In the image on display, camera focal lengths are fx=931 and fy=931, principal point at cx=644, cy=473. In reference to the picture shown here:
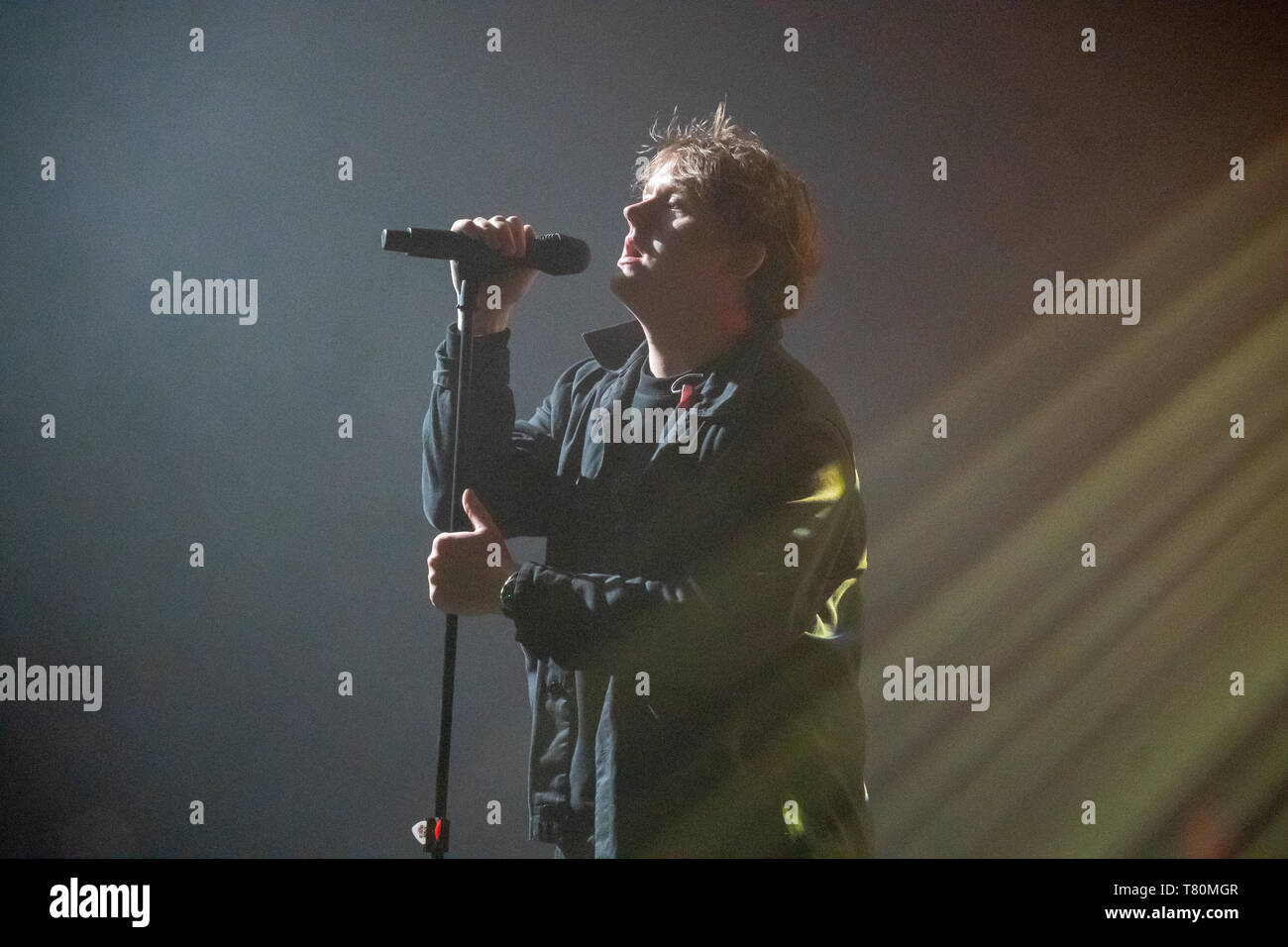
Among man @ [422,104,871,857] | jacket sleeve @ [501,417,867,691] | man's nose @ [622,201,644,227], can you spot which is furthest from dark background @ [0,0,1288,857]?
jacket sleeve @ [501,417,867,691]

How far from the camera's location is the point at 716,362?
1.65 m

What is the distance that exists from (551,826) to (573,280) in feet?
3.47

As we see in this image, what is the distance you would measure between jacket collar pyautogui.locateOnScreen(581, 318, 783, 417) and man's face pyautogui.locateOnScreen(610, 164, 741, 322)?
0.24 ft

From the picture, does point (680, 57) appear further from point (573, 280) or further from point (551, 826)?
point (551, 826)

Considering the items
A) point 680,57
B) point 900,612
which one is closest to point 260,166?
point 680,57

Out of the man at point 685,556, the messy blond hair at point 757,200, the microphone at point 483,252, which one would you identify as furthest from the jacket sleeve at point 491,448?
the messy blond hair at point 757,200

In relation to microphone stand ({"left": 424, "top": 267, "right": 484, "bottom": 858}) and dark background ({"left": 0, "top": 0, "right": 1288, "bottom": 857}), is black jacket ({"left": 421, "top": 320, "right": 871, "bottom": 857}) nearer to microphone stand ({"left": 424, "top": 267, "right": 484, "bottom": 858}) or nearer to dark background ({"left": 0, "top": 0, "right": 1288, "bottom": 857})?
microphone stand ({"left": 424, "top": 267, "right": 484, "bottom": 858})

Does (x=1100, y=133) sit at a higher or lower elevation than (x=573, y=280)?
higher

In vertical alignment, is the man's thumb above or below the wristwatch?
above

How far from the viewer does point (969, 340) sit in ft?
6.31

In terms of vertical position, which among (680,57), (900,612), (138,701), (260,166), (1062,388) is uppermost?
(680,57)

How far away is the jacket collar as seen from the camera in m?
1.61

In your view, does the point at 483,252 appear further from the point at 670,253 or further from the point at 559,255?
the point at 670,253
